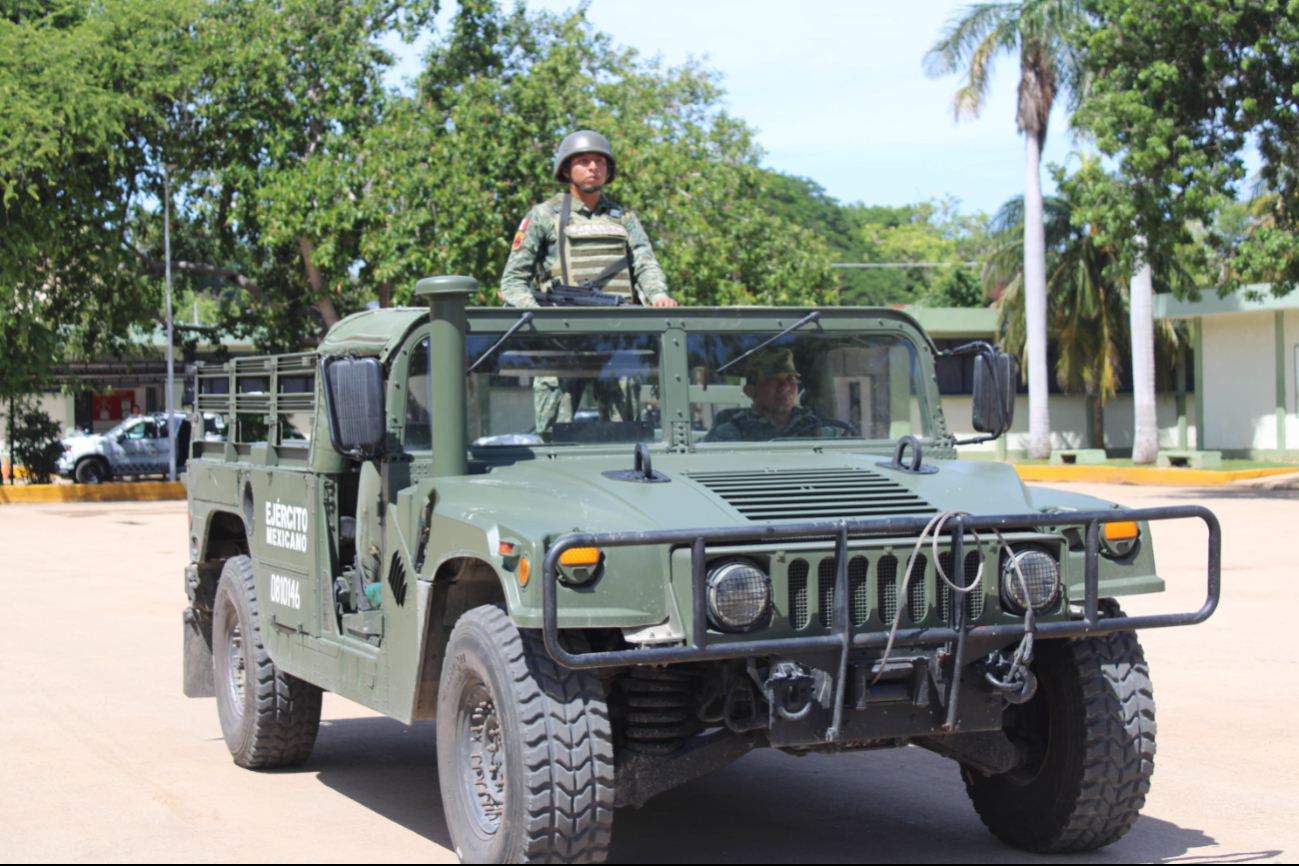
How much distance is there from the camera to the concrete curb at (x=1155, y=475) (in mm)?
26734

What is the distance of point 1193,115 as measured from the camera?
2127cm

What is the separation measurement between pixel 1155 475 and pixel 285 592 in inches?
927

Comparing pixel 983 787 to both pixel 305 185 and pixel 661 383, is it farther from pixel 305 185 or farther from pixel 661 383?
pixel 305 185

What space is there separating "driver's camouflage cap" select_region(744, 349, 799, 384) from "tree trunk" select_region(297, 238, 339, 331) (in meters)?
22.5

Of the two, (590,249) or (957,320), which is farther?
(957,320)

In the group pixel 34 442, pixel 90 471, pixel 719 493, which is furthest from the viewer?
pixel 90 471

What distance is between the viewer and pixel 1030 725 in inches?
201

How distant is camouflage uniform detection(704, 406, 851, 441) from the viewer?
5648mm

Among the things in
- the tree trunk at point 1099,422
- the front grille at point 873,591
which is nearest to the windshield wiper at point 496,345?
the front grille at point 873,591

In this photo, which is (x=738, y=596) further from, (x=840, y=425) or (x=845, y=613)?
(x=840, y=425)

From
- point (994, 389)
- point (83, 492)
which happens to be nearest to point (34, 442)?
point (83, 492)

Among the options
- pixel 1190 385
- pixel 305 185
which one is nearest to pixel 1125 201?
pixel 305 185

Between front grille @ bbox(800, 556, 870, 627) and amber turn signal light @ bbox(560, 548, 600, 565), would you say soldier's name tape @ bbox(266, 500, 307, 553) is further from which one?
front grille @ bbox(800, 556, 870, 627)

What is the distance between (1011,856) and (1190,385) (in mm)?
38752
